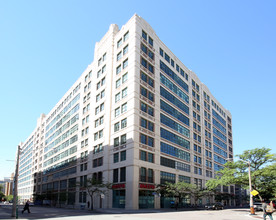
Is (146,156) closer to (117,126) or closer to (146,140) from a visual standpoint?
(146,140)

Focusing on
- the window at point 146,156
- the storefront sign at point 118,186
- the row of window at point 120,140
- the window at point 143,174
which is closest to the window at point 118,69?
the row of window at point 120,140

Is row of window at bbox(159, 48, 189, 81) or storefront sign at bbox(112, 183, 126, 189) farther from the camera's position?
row of window at bbox(159, 48, 189, 81)

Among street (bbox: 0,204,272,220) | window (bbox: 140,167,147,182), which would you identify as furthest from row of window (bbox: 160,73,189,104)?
street (bbox: 0,204,272,220)

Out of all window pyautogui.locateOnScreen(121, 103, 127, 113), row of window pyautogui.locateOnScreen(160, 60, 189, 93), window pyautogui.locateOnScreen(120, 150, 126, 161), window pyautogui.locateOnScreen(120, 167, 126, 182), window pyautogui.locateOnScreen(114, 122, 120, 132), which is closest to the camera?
window pyautogui.locateOnScreen(120, 167, 126, 182)

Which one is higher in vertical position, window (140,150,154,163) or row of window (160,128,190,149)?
row of window (160,128,190,149)

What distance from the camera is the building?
172 feet

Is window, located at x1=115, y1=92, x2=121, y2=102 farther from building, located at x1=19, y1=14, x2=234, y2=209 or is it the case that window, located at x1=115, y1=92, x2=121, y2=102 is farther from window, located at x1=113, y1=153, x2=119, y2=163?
window, located at x1=113, y1=153, x2=119, y2=163

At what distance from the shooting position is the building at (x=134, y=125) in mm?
52375

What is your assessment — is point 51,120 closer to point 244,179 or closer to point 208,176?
point 208,176

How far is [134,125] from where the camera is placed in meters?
51.1

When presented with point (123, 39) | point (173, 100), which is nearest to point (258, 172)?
point (173, 100)

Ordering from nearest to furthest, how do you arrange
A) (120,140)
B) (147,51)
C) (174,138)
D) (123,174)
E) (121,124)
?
(123,174), (120,140), (121,124), (147,51), (174,138)

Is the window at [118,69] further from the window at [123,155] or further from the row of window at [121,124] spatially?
the window at [123,155]

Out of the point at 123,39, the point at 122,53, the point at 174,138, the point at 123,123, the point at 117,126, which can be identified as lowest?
the point at 174,138
